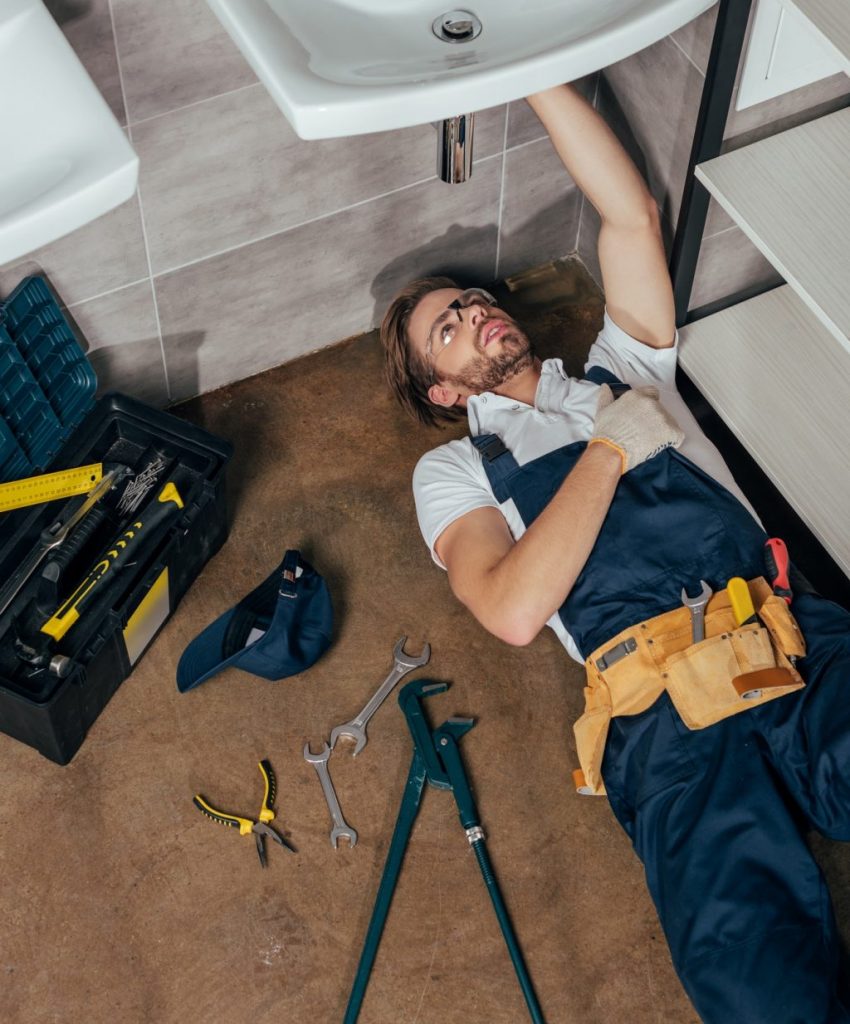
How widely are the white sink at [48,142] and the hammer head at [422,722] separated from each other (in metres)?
1.13

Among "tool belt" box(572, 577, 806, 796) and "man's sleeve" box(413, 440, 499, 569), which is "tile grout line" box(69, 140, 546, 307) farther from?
"tool belt" box(572, 577, 806, 796)

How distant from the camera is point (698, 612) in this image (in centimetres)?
211

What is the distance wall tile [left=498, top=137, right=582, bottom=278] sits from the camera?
2750 millimetres

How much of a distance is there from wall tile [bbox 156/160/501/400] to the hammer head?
81 centimetres

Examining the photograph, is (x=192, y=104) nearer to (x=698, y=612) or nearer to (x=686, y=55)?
(x=686, y=55)

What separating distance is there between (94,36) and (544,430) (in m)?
0.97

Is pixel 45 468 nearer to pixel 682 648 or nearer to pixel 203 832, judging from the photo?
pixel 203 832

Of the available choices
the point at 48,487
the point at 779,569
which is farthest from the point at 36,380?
the point at 779,569

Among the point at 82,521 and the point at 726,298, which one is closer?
the point at 82,521

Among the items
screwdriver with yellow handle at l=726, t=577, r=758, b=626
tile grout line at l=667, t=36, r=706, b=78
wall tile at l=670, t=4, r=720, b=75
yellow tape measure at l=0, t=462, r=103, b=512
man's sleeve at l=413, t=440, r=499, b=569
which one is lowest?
screwdriver with yellow handle at l=726, t=577, r=758, b=626

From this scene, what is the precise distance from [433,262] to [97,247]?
778 millimetres

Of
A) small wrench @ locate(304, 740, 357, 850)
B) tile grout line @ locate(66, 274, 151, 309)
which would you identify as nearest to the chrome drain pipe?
tile grout line @ locate(66, 274, 151, 309)

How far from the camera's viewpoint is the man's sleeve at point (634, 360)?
7.82 feet

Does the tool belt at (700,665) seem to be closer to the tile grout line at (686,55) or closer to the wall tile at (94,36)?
the tile grout line at (686,55)
